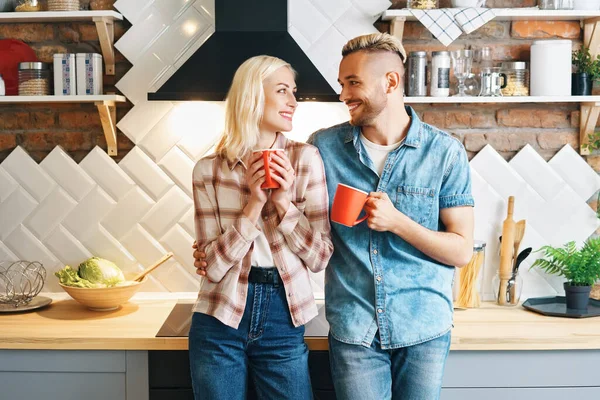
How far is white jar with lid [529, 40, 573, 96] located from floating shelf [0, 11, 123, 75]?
1.55 m

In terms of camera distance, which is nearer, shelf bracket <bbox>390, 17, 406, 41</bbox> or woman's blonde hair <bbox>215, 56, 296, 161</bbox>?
woman's blonde hair <bbox>215, 56, 296, 161</bbox>

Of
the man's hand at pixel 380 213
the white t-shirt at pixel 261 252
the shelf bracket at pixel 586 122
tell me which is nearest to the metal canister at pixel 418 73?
the shelf bracket at pixel 586 122

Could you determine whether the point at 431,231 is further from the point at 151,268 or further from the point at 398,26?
the point at 151,268

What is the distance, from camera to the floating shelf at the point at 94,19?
258 centimetres

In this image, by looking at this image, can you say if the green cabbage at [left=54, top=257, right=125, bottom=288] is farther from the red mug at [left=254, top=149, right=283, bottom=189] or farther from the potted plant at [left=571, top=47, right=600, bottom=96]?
the potted plant at [left=571, top=47, right=600, bottom=96]

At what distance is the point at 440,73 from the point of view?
8.61 feet

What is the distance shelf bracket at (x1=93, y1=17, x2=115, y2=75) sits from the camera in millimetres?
2639

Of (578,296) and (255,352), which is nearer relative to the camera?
(255,352)

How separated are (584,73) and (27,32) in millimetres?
2115

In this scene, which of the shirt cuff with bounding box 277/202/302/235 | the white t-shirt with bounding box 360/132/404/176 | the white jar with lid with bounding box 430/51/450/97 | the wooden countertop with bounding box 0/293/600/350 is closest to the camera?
the shirt cuff with bounding box 277/202/302/235

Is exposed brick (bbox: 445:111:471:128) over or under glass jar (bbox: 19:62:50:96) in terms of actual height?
under

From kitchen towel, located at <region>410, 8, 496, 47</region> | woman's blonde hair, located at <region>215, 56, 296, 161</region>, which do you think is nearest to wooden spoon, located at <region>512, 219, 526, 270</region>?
kitchen towel, located at <region>410, 8, 496, 47</region>

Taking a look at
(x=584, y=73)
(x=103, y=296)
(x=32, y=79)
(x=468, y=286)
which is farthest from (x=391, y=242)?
(x=32, y=79)

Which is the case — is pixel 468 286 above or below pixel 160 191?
below
